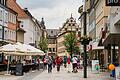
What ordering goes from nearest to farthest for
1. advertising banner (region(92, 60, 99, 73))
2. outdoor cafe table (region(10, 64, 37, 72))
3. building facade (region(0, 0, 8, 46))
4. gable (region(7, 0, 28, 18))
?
outdoor cafe table (region(10, 64, 37, 72)) → advertising banner (region(92, 60, 99, 73)) → building facade (region(0, 0, 8, 46)) → gable (region(7, 0, 28, 18))

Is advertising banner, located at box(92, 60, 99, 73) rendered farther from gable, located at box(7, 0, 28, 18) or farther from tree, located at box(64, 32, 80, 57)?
gable, located at box(7, 0, 28, 18)

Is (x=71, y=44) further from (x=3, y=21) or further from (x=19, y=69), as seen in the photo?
(x=19, y=69)

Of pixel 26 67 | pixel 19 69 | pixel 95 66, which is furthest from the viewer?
pixel 26 67

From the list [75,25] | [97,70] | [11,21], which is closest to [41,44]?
→ [11,21]

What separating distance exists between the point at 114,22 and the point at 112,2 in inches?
124

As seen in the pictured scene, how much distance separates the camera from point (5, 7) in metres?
66.4

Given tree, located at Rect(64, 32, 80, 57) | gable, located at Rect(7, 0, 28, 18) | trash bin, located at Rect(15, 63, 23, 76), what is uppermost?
gable, located at Rect(7, 0, 28, 18)

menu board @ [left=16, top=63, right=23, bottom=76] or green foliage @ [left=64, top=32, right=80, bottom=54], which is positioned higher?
green foliage @ [left=64, top=32, right=80, bottom=54]

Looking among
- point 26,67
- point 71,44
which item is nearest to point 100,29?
point 26,67

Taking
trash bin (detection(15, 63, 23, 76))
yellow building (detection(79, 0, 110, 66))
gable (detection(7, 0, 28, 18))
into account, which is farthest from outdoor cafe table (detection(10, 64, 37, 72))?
gable (detection(7, 0, 28, 18))

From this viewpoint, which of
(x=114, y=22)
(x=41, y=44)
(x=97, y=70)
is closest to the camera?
(x=114, y=22)

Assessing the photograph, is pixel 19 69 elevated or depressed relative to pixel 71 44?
depressed

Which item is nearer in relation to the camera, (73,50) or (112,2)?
(112,2)

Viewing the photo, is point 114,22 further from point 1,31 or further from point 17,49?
point 1,31
